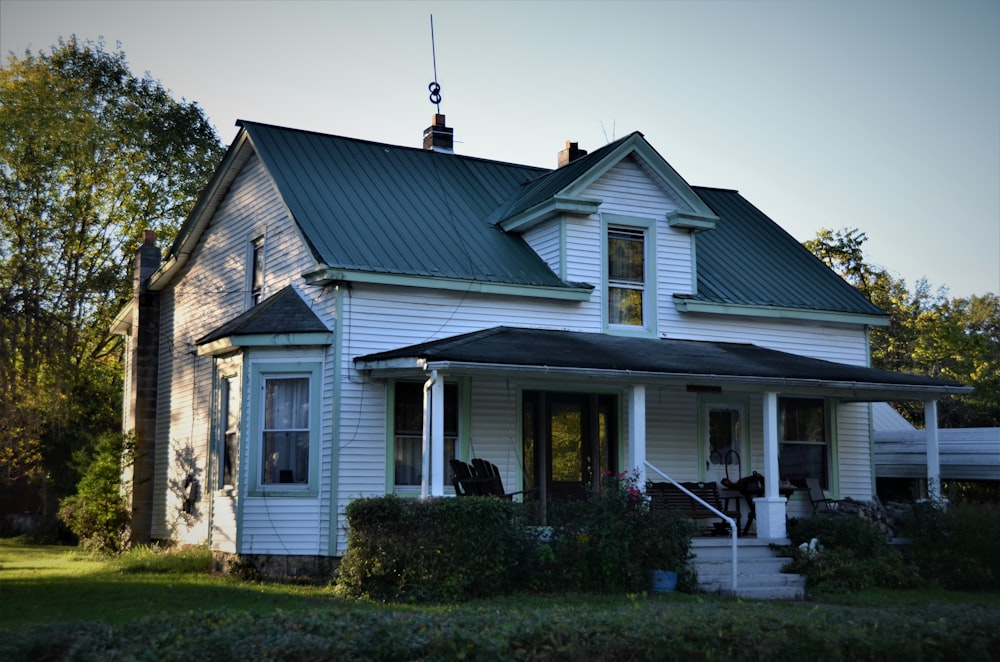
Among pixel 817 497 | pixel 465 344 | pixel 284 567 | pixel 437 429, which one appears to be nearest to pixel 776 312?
pixel 817 497

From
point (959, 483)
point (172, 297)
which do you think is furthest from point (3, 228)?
point (959, 483)

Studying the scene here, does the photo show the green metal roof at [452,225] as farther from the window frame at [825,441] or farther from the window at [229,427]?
the window at [229,427]

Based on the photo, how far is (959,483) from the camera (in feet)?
86.7

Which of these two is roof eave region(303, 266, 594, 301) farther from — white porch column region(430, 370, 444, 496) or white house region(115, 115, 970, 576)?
white porch column region(430, 370, 444, 496)

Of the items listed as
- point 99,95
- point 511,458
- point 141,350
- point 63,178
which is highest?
point 99,95

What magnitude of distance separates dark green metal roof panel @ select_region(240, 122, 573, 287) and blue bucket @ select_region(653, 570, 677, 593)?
16.7 ft

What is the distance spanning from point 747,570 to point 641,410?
2572 mm

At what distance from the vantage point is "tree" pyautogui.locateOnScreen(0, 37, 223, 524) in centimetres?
1466

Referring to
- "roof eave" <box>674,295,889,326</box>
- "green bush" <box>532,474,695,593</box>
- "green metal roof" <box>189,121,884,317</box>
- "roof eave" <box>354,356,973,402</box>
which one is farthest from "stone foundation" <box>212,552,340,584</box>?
"roof eave" <box>674,295,889,326</box>

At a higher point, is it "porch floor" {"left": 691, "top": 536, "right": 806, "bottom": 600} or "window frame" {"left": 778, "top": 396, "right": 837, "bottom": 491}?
"window frame" {"left": 778, "top": 396, "right": 837, "bottom": 491}

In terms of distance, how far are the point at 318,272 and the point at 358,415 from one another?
207 centimetres

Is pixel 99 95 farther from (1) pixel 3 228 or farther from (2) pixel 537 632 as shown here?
(2) pixel 537 632

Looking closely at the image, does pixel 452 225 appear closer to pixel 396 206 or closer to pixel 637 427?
pixel 396 206

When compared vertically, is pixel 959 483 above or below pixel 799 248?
below
